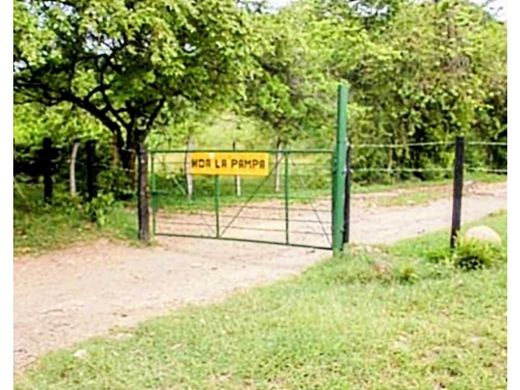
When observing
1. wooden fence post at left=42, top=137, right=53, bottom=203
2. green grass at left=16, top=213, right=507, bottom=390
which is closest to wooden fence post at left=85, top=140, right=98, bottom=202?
wooden fence post at left=42, top=137, right=53, bottom=203

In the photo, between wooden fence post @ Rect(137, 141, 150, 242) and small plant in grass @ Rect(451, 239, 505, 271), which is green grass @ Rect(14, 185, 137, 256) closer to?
wooden fence post @ Rect(137, 141, 150, 242)

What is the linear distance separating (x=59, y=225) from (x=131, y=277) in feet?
5.85

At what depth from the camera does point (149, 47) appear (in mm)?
4867

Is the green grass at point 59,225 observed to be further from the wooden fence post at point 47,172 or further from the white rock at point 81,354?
the white rock at point 81,354

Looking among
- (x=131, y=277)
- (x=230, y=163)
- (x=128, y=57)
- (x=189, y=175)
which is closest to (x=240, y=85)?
(x=128, y=57)

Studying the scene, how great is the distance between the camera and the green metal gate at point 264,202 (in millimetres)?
4426

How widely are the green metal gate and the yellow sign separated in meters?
0.03

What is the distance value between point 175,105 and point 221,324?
456cm

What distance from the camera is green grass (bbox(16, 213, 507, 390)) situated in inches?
85.0

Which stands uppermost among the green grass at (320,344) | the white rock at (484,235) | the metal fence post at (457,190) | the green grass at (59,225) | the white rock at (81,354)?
the metal fence post at (457,190)

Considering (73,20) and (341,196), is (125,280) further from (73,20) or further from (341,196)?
(73,20)

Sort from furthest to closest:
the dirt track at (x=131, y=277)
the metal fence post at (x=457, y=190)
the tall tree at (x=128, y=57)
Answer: the tall tree at (x=128, y=57)
the metal fence post at (x=457, y=190)
the dirt track at (x=131, y=277)

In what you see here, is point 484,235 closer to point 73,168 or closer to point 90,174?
point 90,174

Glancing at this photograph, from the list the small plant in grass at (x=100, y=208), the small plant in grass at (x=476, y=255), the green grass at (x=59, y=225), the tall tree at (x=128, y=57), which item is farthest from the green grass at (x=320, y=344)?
the small plant in grass at (x=100, y=208)
